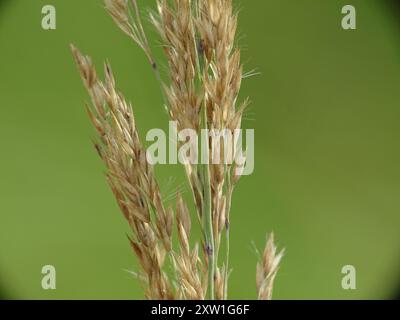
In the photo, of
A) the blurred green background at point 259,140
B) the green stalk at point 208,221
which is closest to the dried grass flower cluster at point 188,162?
the green stalk at point 208,221

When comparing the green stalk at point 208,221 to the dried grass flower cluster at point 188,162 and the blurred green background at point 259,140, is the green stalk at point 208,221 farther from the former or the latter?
the blurred green background at point 259,140

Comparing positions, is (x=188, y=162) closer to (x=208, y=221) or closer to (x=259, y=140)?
(x=208, y=221)

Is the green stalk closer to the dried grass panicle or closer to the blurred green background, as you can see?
the dried grass panicle

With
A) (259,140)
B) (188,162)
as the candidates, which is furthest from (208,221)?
(259,140)

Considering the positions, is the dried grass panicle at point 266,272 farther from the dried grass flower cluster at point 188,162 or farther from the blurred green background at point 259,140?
the blurred green background at point 259,140

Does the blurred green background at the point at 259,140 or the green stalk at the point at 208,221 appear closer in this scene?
the green stalk at the point at 208,221

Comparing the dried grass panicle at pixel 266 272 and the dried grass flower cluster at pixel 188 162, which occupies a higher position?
the dried grass flower cluster at pixel 188 162
